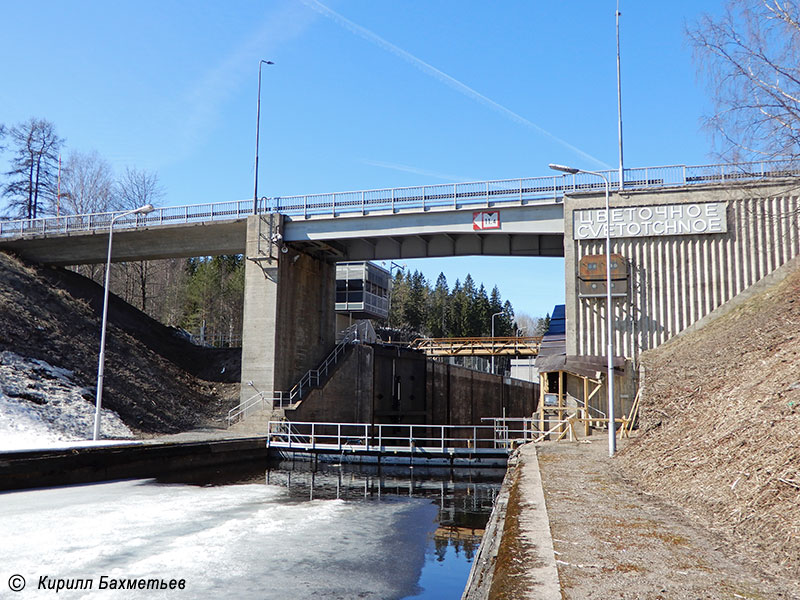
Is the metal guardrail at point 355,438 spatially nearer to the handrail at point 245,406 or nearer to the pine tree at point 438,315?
the handrail at point 245,406

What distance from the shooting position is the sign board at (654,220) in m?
27.1

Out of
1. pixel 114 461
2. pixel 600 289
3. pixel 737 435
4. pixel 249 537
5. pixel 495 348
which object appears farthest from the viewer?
pixel 495 348

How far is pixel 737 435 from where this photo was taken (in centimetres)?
979

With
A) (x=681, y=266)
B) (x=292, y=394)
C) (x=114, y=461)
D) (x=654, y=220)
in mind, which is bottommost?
(x=114, y=461)

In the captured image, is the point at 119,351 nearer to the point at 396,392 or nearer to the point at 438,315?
the point at 396,392

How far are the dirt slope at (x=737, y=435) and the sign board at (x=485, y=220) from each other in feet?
41.0

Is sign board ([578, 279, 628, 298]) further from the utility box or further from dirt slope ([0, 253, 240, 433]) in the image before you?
dirt slope ([0, 253, 240, 433])

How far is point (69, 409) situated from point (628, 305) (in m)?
24.5

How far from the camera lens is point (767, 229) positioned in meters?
26.6

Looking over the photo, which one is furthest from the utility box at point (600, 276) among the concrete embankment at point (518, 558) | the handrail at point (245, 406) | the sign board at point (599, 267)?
the concrete embankment at point (518, 558)

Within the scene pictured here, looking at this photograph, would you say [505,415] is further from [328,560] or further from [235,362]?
[328,560]

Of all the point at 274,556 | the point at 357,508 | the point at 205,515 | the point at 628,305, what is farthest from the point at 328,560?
the point at 628,305

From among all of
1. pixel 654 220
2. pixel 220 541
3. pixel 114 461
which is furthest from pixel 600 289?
pixel 220 541

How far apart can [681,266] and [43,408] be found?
2758cm
